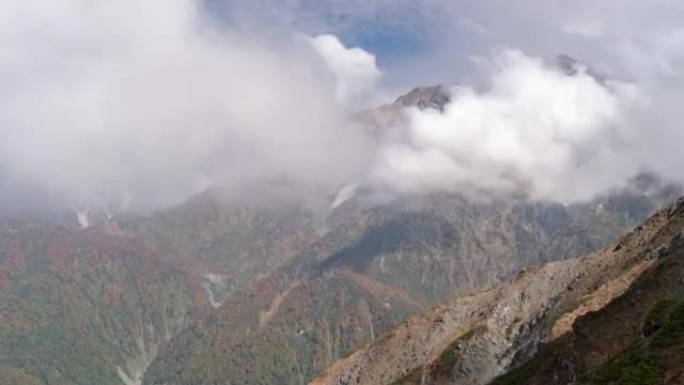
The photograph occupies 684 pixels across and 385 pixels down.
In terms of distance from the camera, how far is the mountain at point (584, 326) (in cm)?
8006

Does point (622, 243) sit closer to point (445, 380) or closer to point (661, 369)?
point (445, 380)

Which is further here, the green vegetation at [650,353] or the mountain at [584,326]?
the mountain at [584,326]

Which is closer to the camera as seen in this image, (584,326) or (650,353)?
(650,353)

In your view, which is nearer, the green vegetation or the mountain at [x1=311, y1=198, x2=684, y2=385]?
the green vegetation

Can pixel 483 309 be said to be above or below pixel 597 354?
above

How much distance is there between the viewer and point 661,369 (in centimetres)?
7244

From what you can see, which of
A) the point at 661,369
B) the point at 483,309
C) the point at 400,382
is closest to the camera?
the point at 661,369

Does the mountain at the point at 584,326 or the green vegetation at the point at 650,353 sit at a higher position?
the mountain at the point at 584,326

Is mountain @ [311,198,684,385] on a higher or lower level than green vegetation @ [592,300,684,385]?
higher

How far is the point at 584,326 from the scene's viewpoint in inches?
4272

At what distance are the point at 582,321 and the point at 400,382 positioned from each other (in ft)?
253

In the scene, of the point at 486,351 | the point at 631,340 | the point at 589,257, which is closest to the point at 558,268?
the point at 589,257

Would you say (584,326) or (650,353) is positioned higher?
(584,326)

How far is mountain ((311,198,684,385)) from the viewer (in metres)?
80.1
